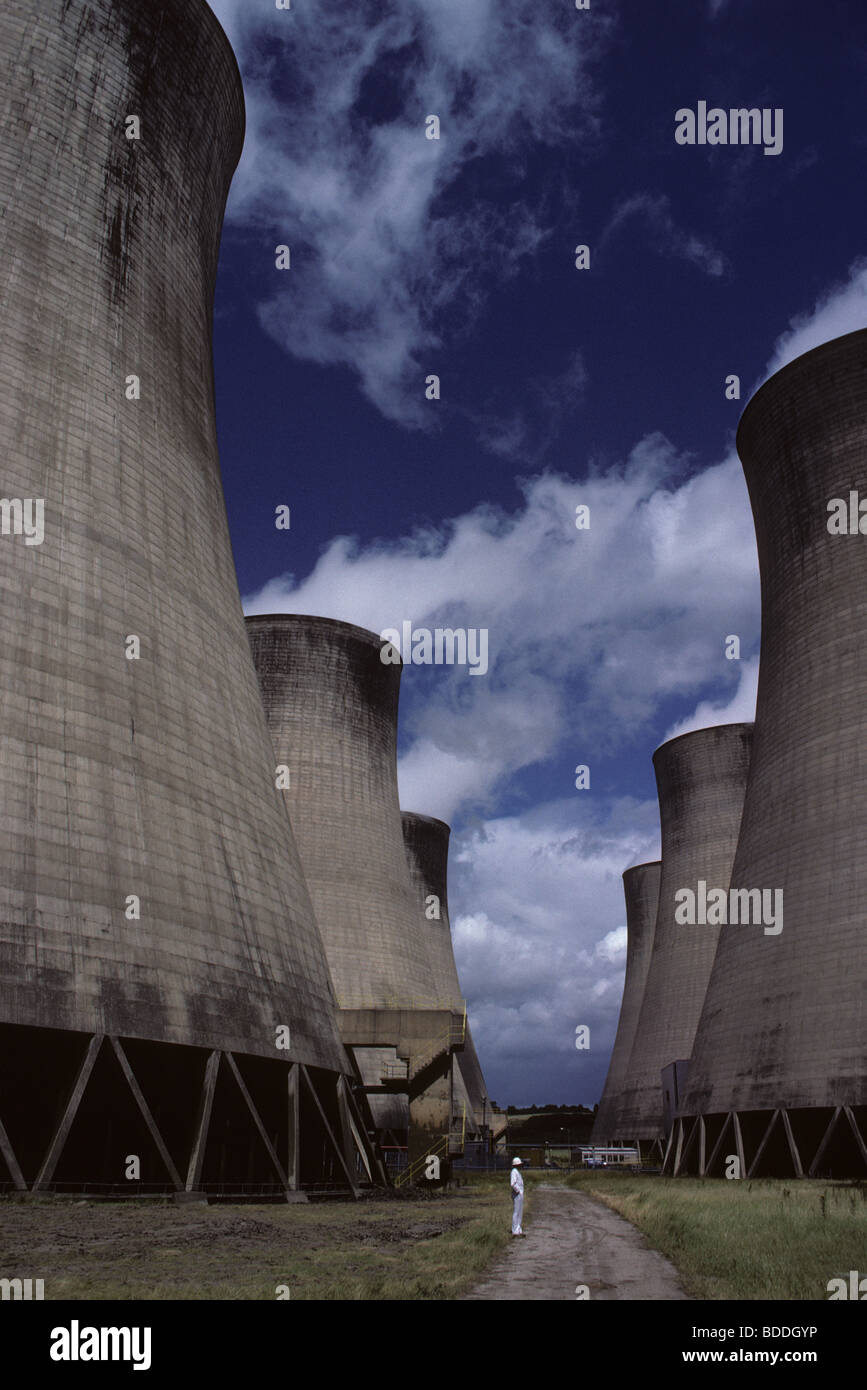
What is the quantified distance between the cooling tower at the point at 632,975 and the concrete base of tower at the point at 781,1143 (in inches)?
887

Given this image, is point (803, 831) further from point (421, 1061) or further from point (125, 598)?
point (125, 598)

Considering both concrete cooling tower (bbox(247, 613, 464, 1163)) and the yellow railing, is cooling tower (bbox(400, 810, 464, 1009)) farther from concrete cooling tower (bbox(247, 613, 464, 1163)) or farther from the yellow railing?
the yellow railing

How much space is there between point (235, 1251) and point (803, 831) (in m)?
15.5

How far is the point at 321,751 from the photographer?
30.0 meters

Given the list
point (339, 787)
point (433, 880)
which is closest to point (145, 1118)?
point (339, 787)

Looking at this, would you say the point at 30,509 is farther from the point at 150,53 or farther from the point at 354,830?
the point at 354,830

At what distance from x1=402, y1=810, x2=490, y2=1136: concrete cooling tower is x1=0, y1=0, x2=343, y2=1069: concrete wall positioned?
31.8m

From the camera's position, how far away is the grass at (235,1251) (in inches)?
231

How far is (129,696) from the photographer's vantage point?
1286 centimetres

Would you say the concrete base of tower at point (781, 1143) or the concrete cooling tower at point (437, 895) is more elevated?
the concrete cooling tower at point (437, 895)

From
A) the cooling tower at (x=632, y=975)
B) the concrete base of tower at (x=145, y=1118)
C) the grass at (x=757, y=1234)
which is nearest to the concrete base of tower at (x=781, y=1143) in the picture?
the grass at (x=757, y=1234)

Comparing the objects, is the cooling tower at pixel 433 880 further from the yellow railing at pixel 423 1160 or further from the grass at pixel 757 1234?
the grass at pixel 757 1234
